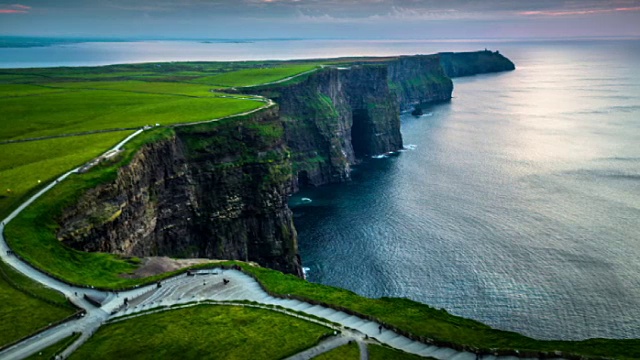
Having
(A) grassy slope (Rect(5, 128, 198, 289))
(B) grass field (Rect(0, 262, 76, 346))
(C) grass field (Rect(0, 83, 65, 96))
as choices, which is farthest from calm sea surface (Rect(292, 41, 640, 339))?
(C) grass field (Rect(0, 83, 65, 96))

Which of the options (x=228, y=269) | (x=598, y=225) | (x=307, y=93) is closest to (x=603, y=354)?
(x=228, y=269)

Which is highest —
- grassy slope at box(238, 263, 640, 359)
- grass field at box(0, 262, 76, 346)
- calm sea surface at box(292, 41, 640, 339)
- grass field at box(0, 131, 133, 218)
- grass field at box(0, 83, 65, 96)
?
grass field at box(0, 83, 65, 96)

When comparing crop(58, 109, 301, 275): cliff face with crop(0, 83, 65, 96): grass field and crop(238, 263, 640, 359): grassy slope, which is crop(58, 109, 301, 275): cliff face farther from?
crop(0, 83, 65, 96): grass field

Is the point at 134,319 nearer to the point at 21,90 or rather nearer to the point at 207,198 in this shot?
the point at 207,198

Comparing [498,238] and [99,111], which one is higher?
[99,111]

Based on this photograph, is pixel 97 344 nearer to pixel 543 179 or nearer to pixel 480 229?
pixel 480 229

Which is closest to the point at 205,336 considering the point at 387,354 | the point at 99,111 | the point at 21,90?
the point at 387,354
